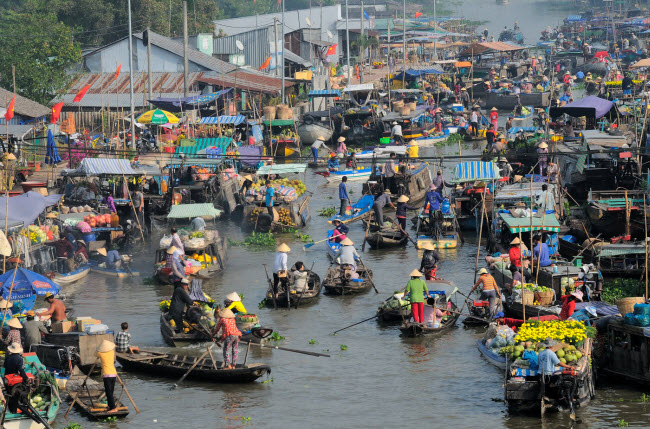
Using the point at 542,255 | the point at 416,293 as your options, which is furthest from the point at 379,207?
the point at 416,293

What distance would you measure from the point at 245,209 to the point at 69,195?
17.5 ft

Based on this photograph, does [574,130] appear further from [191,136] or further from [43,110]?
[43,110]

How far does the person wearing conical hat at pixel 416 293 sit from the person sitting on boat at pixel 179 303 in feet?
13.9

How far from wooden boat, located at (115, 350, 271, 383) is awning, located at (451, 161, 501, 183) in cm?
1302

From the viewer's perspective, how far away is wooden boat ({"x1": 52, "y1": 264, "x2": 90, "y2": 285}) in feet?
85.9

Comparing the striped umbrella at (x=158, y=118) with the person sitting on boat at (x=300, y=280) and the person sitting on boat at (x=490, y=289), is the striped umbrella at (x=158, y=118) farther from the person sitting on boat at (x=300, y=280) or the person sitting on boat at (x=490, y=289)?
the person sitting on boat at (x=490, y=289)

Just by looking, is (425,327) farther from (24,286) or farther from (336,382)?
(24,286)

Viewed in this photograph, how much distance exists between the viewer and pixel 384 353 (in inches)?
810

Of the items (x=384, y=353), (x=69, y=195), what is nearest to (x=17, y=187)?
(x=69, y=195)

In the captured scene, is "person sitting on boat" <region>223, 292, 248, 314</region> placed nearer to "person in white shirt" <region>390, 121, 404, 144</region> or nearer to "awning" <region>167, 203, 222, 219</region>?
"awning" <region>167, 203, 222, 219</region>

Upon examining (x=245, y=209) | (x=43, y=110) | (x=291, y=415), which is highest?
(x=43, y=110)

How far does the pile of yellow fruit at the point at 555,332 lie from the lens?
1698 cm

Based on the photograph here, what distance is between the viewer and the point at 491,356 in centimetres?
1919

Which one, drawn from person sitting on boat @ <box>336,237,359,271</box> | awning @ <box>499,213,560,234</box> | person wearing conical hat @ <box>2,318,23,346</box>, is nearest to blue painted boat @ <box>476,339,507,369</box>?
person sitting on boat @ <box>336,237,359,271</box>
